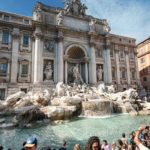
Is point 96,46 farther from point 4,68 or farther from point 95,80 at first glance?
point 4,68

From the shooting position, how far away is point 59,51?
70.9 feet

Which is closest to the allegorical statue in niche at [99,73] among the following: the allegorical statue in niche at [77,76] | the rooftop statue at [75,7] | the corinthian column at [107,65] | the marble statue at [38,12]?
the corinthian column at [107,65]

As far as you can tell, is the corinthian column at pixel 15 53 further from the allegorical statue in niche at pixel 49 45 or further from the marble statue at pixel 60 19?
the marble statue at pixel 60 19

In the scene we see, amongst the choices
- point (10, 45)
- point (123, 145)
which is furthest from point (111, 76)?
point (123, 145)

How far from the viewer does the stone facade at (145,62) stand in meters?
31.0

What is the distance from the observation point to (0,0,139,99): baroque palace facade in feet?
64.5

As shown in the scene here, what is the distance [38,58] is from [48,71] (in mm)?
1996

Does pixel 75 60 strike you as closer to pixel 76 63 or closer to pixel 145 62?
pixel 76 63

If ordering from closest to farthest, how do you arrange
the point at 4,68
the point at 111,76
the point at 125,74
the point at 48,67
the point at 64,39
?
the point at 4,68, the point at 48,67, the point at 64,39, the point at 111,76, the point at 125,74

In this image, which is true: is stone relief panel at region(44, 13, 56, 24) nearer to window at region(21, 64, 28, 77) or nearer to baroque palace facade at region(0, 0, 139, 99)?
baroque palace facade at region(0, 0, 139, 99)

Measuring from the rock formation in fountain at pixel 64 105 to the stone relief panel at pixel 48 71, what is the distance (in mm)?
2195

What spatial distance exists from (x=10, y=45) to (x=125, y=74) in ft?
58.9

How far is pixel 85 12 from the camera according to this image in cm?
2566

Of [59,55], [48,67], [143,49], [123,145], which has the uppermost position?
[143,49]
